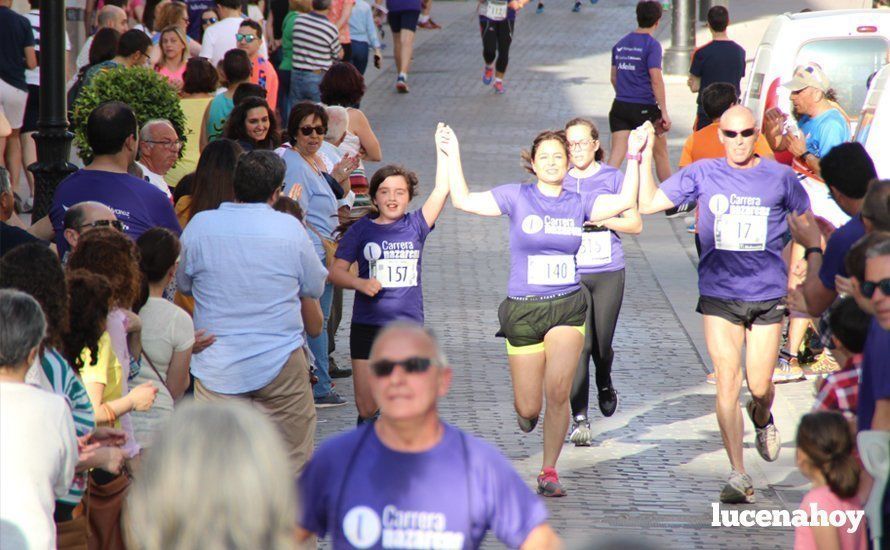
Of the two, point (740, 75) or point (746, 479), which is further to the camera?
point (740, 75)

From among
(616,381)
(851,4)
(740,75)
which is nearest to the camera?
(616,381)

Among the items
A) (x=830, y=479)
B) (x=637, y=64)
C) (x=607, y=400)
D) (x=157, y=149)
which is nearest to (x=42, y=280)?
(x=830, y=479)

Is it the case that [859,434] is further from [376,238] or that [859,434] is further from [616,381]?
[616,381]

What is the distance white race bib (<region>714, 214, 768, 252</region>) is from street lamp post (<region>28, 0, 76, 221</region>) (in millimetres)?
3639

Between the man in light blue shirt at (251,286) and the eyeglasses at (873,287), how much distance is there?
251 centimetres

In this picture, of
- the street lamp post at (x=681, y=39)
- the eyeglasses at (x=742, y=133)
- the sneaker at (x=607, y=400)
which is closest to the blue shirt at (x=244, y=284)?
the eyeglasses at (x=742, y=133)

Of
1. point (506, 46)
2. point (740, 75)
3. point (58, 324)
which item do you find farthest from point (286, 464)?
point (506, 46)

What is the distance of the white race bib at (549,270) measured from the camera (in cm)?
782

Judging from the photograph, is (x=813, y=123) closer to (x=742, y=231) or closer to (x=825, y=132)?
(x=825, y=132)

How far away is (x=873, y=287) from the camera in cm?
509

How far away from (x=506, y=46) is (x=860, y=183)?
672 inches

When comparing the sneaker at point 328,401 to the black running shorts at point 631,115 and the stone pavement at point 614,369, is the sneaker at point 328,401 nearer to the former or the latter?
the stone pavement at point 614,369

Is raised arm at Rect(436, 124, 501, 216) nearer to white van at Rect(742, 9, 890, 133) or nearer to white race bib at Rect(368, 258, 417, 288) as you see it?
white race bib at Rect(368, 258, 417, 288)

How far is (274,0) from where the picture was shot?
20.8m
